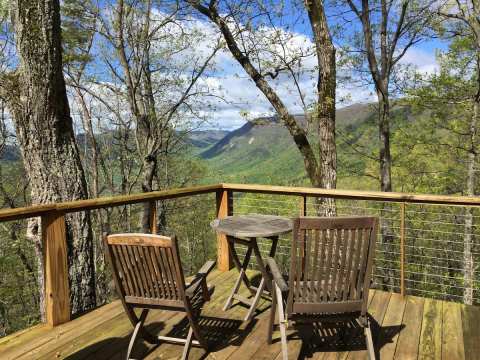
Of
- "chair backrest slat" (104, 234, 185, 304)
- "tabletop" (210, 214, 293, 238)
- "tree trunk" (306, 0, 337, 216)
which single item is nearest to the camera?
"chair backrest slat" (104, 234, 185, 304)

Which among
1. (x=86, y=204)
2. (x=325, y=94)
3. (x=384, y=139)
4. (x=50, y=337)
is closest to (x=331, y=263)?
(x=86, y=204)

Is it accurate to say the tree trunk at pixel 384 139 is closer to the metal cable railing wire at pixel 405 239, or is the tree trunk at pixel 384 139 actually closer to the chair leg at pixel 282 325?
the metal cable railing wire at pixel 405 239

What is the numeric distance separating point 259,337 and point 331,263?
1002 millimetres

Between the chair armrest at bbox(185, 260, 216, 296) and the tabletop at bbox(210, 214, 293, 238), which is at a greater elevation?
the tabletop at bbox(210, 214, 293, 238)

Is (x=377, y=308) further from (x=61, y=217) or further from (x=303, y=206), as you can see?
(x=61, y=217)

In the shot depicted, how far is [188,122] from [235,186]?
8377 millimetres

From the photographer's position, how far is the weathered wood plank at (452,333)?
8.37 feet

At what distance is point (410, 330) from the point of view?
2.91 meters

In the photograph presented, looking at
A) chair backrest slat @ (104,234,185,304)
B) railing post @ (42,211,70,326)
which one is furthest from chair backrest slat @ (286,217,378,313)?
railing post @ (42,211,70,326)

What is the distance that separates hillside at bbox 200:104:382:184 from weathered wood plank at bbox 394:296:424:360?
4.21 metres

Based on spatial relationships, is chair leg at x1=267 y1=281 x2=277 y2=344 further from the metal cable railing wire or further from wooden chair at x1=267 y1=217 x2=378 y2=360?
the metal cable railing wire

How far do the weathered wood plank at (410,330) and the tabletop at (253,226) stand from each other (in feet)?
3.86

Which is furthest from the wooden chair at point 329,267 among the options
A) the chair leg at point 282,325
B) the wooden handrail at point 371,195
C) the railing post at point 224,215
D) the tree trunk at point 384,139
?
the tree trunk at point 384,139

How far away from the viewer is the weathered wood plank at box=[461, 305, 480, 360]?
2568mm
